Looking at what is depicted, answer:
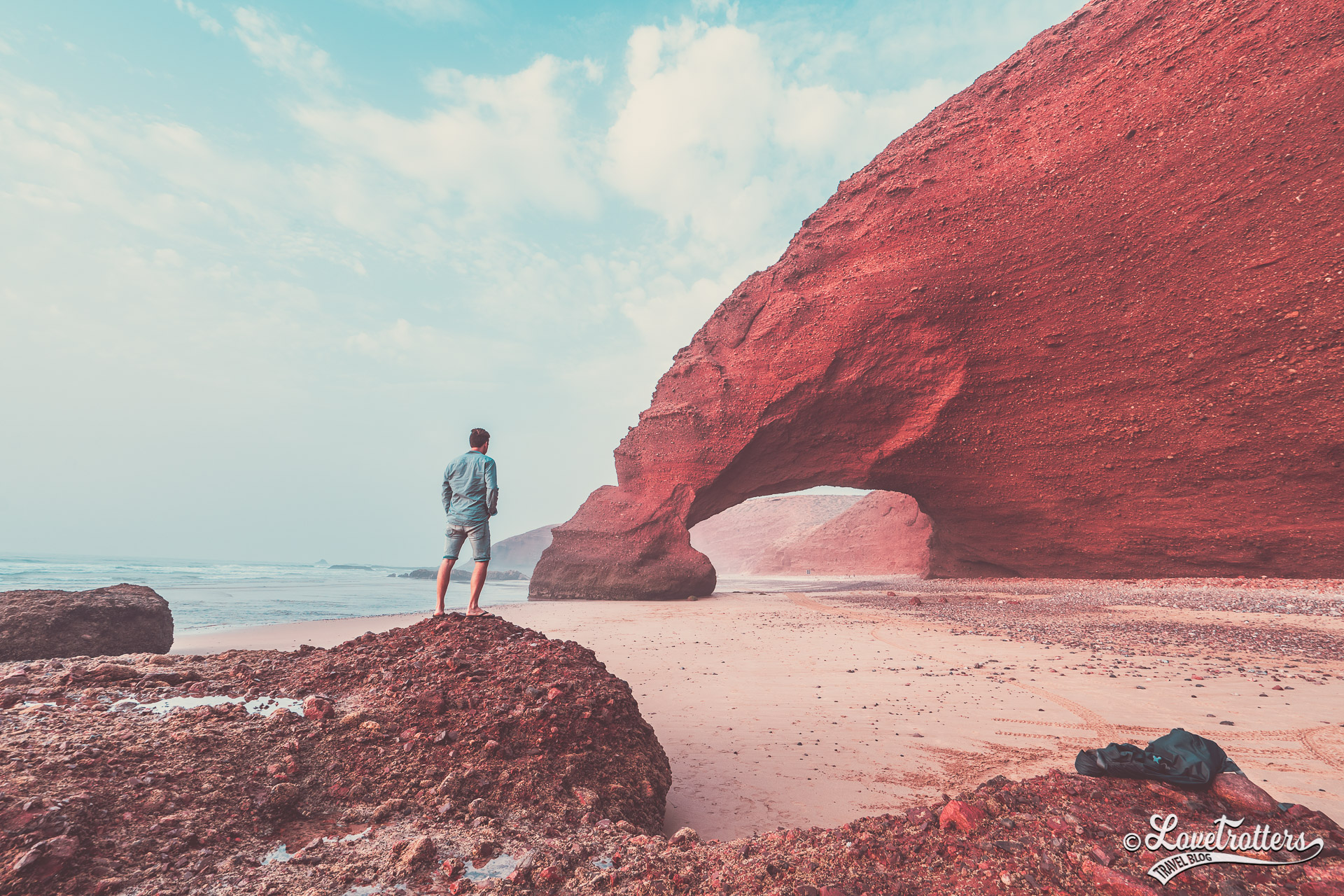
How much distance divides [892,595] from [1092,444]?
5115 mm

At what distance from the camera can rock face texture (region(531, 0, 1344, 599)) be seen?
8211 mm

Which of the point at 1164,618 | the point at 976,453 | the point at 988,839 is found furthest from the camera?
the point at 976,453

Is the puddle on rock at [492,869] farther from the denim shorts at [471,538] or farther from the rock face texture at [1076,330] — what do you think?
the rock face texture at [1076,330]

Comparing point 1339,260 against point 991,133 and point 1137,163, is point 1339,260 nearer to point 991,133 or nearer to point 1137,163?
point 1137,163

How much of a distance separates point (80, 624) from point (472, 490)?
142 inches

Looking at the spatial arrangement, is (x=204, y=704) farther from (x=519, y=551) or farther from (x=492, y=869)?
(x=519, y=551)

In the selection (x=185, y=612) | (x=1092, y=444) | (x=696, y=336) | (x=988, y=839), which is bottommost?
(x=185, y=612)

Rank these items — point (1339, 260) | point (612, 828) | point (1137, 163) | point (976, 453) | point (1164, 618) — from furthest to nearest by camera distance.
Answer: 1. point (976, 453)
2. point (1137, 163)
3. point (1339, 260)
4. point (1164, 618)
5. point (612, 828)

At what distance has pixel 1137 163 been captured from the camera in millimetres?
8836

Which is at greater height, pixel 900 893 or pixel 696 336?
pixel 696 336

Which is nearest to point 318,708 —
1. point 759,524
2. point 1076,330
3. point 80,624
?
point 80,624

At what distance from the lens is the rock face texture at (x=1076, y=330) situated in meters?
8.21

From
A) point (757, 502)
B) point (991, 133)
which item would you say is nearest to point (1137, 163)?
point (991, 133)

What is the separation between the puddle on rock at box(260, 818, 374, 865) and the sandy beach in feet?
3.94
